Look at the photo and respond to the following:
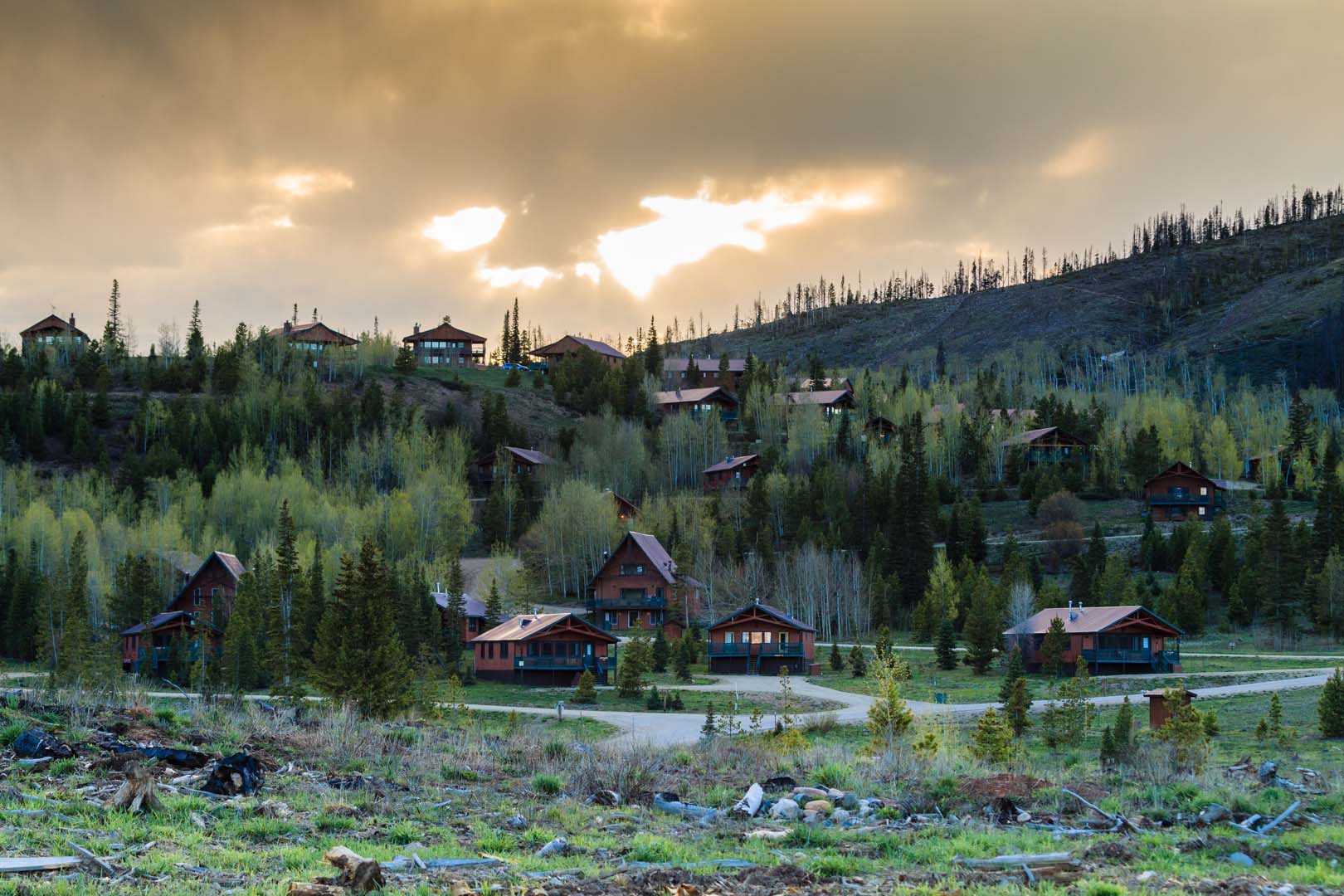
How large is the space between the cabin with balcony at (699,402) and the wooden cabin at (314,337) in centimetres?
3913

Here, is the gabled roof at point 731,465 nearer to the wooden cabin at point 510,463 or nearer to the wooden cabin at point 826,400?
the wooden cabin at point 510,463

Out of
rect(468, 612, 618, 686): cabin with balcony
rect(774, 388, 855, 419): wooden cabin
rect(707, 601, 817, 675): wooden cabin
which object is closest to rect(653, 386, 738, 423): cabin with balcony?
rect(774, 388, 855, 419): wooden cabin

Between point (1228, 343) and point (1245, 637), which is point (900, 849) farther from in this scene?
point (1228, 343)

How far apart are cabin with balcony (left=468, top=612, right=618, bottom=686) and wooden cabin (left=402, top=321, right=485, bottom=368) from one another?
95928mm

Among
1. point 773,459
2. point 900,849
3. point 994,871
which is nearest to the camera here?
point 994,871

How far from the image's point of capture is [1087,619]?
56.9 meters

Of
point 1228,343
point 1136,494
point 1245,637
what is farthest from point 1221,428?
point 1228,343

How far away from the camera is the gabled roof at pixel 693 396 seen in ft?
408

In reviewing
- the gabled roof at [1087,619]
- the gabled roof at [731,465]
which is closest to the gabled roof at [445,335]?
the gabled roof at [731,465]

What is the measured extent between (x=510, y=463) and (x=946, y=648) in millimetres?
56016

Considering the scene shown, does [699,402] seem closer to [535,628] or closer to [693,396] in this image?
[693,396]

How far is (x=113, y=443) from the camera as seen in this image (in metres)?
107

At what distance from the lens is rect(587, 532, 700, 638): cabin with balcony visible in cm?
7575

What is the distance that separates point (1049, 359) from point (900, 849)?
171m
